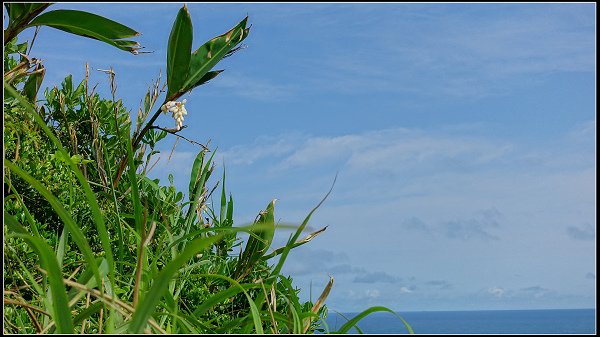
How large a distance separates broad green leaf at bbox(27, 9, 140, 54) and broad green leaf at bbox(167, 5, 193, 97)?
0.22m

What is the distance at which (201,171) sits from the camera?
139 inches

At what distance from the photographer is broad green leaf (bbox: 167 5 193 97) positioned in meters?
3.21

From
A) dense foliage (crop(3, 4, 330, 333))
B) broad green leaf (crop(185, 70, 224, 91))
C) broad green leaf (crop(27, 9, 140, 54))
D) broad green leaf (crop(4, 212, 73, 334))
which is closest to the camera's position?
broad green leaf (crop(4, 212, 73, 334))

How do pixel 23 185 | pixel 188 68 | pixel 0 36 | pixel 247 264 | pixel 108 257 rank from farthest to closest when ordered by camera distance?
pixel 188 68 < pixel 247 264 < pixel 23 185 < pixel 0 36 < pixel 108 257

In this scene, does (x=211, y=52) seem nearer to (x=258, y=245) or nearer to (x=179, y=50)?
(x=179, y=50)

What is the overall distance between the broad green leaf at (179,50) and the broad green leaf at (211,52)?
0.05 meters

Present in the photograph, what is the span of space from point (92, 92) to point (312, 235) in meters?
1.37

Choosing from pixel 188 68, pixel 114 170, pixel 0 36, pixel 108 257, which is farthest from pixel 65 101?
pixel 108 257

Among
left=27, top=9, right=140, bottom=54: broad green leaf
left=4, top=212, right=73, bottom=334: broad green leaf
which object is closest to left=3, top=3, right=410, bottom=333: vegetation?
left=27, top=9, right=140, bottom=54: broad green leaf

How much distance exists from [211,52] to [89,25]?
25.7 inches

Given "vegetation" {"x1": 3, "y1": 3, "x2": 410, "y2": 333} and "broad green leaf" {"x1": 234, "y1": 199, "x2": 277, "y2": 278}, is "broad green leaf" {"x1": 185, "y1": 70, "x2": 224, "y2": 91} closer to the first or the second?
"vegetation" {"x1": 3, "y1": 3, "x2": 410, "y2": 333}

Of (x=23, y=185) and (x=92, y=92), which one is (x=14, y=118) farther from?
(x=92, y=92)

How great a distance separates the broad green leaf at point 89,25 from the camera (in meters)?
2.88

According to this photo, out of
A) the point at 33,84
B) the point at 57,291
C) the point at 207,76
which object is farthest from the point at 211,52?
the point at 57,291
